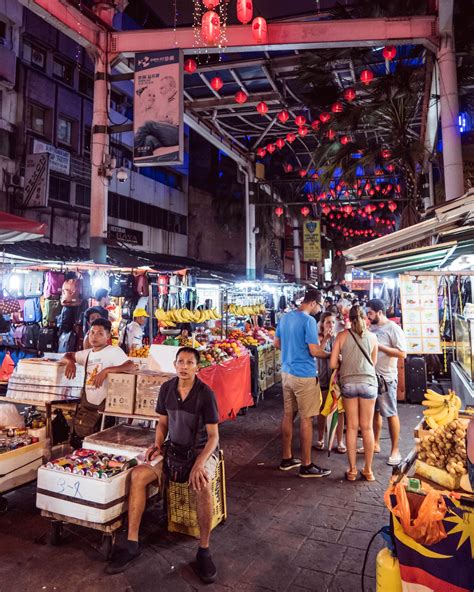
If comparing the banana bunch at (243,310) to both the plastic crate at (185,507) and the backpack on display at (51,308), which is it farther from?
the plastic crate at (185,507)

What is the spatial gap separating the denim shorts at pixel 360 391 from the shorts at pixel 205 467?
211 centimetres

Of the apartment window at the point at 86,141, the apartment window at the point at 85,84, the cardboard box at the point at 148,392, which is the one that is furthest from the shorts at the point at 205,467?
the apartment window at the point at 85,84

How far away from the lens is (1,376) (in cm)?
790

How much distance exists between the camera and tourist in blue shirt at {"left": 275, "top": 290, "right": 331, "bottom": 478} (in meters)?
5.37

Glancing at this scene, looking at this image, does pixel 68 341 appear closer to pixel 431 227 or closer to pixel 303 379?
pixel 303 379

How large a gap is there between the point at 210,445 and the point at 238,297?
34.6ft

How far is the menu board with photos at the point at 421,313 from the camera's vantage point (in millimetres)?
7789

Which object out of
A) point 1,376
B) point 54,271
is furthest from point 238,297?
point 1,376

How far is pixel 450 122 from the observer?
8.68m

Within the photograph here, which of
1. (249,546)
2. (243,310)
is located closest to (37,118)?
(243,310)

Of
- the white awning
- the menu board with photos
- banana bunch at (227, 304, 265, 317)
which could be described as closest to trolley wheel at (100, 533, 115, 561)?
the white awning

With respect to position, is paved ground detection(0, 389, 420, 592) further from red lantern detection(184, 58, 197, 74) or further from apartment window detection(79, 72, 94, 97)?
→ apartment window detection(79, 72, 94, 97)

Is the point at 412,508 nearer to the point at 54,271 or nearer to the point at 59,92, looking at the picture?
the point at 54,271

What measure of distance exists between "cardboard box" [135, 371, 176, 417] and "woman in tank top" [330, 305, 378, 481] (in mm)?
2233
